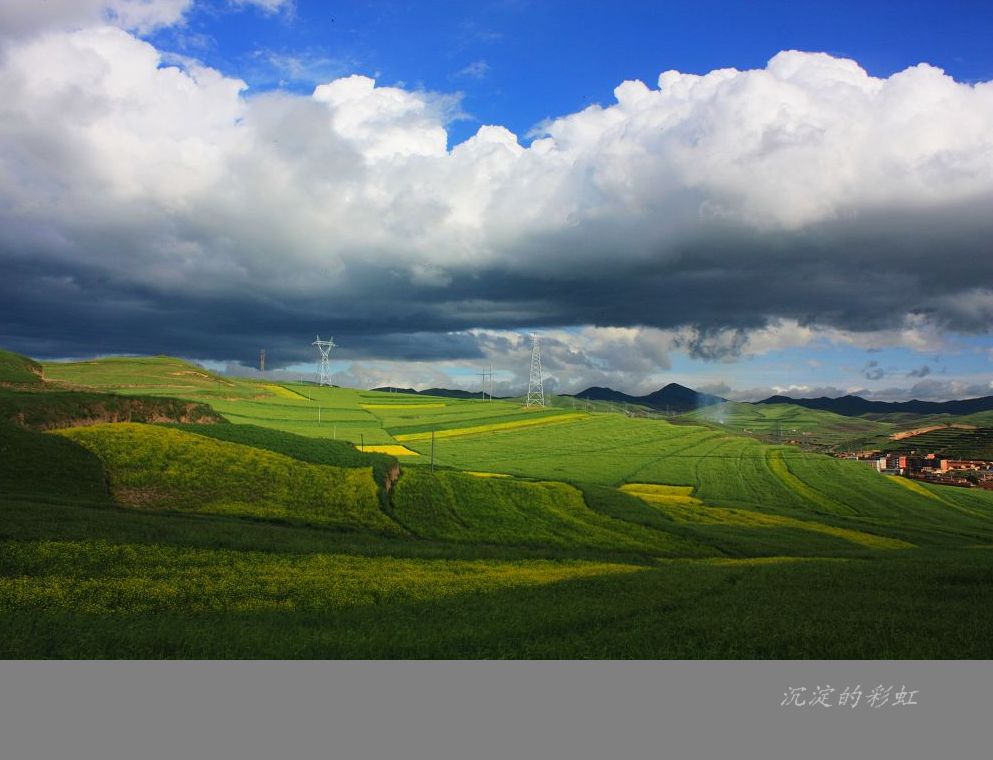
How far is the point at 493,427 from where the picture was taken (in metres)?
131

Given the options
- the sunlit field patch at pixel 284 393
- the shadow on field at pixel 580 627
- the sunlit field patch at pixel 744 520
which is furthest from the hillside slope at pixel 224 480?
the sunlit field patch at pixel 284 393

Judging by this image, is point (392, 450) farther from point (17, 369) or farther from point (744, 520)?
point (17, 369)

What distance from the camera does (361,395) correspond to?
17738cm

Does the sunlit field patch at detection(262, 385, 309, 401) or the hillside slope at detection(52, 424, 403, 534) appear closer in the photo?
the hillside slope at detection(52, 424, 403, 534)

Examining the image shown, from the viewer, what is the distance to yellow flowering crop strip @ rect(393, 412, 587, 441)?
11600 cm

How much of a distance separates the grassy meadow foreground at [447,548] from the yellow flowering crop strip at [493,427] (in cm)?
347

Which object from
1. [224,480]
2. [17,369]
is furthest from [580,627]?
[17,369]

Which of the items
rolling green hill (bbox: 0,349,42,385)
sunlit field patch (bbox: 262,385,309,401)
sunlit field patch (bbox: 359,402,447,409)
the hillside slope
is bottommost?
the hillside slope

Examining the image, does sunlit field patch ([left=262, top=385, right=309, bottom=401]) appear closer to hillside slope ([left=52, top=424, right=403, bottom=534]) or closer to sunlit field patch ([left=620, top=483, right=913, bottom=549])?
hillside slope ([left=52, top=424, right=403, bottom=534])

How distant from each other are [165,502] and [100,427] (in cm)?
1952

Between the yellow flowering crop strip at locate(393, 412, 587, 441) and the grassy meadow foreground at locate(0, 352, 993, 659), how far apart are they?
3472 mm

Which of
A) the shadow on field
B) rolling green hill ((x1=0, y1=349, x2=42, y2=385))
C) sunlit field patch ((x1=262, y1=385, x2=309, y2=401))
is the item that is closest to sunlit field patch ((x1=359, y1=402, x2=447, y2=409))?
sunlit field patch ((x1=262, y1=385, x2=309, y2=401))

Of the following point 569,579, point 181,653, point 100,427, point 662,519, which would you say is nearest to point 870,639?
point 569,579

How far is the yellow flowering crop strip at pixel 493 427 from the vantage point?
116000mm
